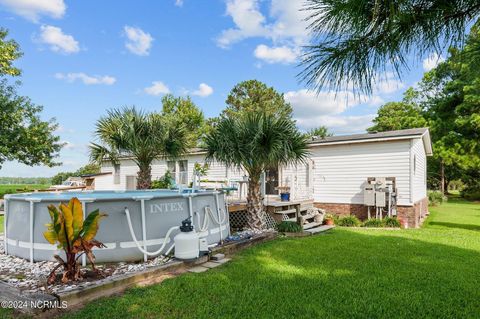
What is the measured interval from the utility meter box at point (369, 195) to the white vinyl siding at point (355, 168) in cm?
58

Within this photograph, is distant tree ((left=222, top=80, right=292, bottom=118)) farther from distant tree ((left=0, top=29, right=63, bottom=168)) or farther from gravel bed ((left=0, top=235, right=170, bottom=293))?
gravel bed ((left=0, top=235, right=170, bottom=293))

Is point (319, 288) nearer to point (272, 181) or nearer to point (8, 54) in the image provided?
point (272, 181)

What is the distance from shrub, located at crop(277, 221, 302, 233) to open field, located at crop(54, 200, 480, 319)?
1778 millimetres

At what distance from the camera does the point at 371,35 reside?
2.42 metres

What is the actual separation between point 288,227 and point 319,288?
14.6ft

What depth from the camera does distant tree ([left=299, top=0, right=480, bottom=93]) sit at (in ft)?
7.43

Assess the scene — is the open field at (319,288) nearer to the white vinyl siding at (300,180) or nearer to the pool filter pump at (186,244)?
the pool filter pump at (186,244)

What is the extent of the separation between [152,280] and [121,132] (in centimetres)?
800

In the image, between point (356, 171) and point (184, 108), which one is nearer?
point (356, 171)

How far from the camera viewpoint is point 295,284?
178 inches

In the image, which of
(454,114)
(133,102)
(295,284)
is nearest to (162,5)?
(133,102)

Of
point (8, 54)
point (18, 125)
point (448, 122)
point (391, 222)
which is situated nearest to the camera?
point (391, 222)

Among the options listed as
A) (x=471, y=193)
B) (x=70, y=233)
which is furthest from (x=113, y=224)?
(x=471, y=193)

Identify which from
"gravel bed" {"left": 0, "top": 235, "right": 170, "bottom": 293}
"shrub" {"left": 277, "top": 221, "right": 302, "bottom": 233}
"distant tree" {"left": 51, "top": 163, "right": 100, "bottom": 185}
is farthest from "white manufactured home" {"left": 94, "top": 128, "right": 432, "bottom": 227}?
"distant tree" {"left": 51, "top": 163, "right": 100, "bottom": 185}
